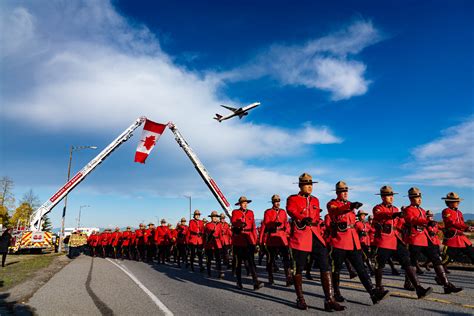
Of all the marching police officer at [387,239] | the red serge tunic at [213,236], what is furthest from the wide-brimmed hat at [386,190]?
the red serge tunic at [213,236]

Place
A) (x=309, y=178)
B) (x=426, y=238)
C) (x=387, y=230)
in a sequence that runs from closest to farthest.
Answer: (x=309, y=178)
(x=387, y=230)
(x=426, y=238)

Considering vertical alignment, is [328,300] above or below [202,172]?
below

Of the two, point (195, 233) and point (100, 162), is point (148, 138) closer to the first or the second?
point (100, 162)

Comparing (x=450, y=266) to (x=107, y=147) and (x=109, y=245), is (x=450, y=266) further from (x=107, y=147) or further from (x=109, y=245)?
(x=107, y=147)

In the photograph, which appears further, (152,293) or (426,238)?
(152,293)

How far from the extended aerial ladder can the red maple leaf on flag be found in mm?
1688

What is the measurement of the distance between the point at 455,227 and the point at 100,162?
25.9 meters

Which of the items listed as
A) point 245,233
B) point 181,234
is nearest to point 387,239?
point 245,233

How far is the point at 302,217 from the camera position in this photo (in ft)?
19.7

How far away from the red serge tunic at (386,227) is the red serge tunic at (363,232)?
394 centimetres

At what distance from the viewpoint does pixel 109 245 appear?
24.4 meters

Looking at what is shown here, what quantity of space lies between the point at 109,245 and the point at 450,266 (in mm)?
20671

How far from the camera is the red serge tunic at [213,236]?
11.4 meters

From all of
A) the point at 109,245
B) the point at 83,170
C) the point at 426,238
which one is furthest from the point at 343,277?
the point at 83,170
